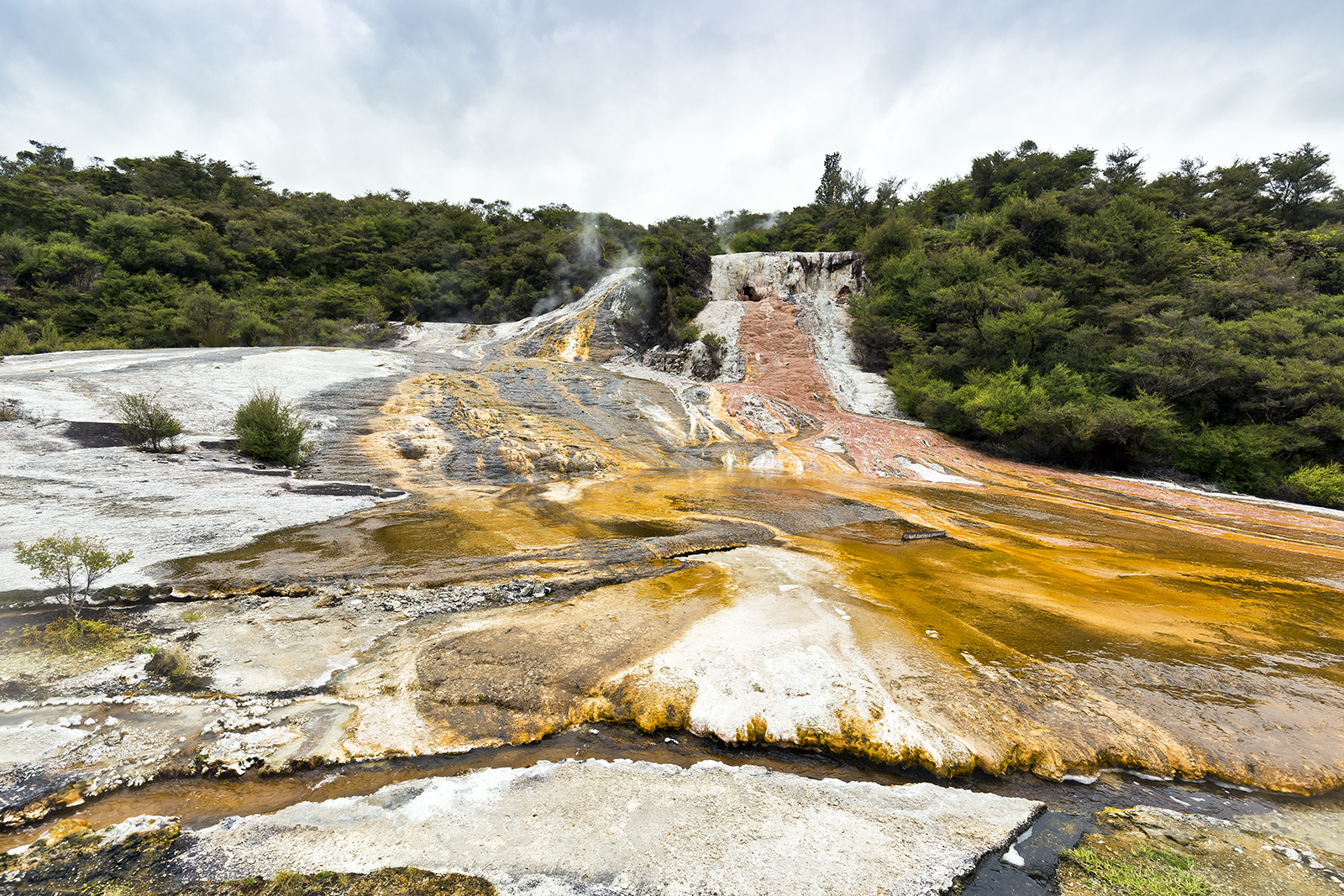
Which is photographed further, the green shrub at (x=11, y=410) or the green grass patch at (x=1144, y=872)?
the green shrub at (x=11, y=410)

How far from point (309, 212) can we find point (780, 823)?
159 ft

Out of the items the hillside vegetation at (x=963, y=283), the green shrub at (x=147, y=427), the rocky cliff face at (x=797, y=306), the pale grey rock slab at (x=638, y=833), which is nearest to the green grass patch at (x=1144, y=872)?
the pale grey rock slab at (x=638, y=833)

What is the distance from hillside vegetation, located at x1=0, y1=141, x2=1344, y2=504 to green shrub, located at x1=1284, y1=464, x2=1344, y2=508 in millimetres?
58

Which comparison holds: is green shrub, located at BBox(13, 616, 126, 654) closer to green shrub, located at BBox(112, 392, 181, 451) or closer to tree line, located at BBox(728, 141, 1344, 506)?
green shrub, located at BBox(112, 392, 181, 451)

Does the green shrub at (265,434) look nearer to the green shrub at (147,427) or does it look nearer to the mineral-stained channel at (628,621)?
the mineral-stained channel at (628,621)

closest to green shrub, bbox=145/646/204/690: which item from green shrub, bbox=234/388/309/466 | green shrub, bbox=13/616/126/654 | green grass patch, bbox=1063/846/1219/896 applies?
green shrub, bbox=13/616/126/654

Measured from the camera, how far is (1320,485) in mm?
10789

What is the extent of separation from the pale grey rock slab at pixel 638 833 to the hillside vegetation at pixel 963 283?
14.9m

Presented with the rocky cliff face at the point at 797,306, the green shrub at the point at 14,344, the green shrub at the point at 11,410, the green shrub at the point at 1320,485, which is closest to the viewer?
the green shrub at the point at 11,410

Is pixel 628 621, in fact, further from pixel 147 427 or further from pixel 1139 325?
pixel 1139 325

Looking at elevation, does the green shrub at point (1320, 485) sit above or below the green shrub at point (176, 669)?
above

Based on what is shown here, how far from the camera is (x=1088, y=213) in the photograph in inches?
869

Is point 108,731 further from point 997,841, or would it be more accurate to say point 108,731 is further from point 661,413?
point 661,413

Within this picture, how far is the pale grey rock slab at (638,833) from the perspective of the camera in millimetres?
2043
